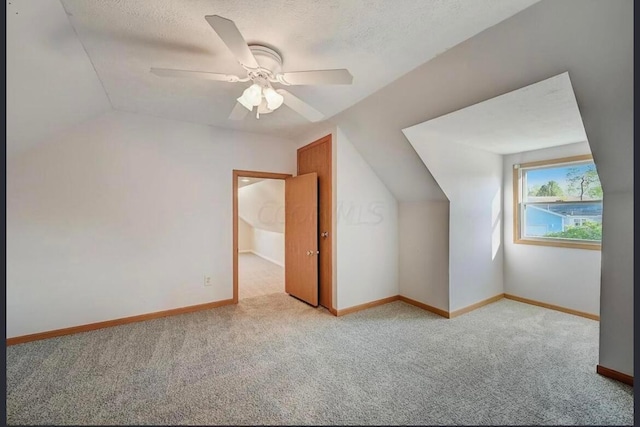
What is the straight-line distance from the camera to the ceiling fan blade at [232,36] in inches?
45.7

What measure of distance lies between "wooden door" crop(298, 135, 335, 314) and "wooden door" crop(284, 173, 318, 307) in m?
0.09

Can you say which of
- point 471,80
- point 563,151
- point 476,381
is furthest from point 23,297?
point 563,151

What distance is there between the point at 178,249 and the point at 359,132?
251 centimetres

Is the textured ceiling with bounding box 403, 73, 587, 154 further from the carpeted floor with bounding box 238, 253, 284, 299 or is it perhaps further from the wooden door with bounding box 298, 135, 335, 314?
the carpeted floor with bounding box 238, 253, 284, 299

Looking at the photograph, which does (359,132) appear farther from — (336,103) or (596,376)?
(596,376)

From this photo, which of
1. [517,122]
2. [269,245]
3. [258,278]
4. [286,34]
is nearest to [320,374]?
[286,34]

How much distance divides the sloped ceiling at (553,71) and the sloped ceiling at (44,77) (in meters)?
2.20

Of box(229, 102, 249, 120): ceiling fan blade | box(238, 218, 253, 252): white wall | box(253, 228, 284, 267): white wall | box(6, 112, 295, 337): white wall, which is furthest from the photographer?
box(238, 218, 253, 252): white wall

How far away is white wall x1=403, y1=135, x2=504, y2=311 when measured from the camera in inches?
116

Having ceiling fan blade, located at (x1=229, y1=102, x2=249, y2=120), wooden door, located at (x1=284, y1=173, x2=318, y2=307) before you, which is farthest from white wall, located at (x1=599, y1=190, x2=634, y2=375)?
ceiling fan blade, located at (x1=229, y1=102, x2=249, y2=120)

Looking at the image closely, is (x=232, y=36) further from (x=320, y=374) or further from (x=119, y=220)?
(x=119, y=220)

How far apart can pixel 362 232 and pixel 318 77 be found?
7.02ft

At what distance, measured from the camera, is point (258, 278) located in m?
4.80

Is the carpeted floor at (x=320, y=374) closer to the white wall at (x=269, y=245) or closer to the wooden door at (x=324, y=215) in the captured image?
the wooden door at (x=324, y=215)
